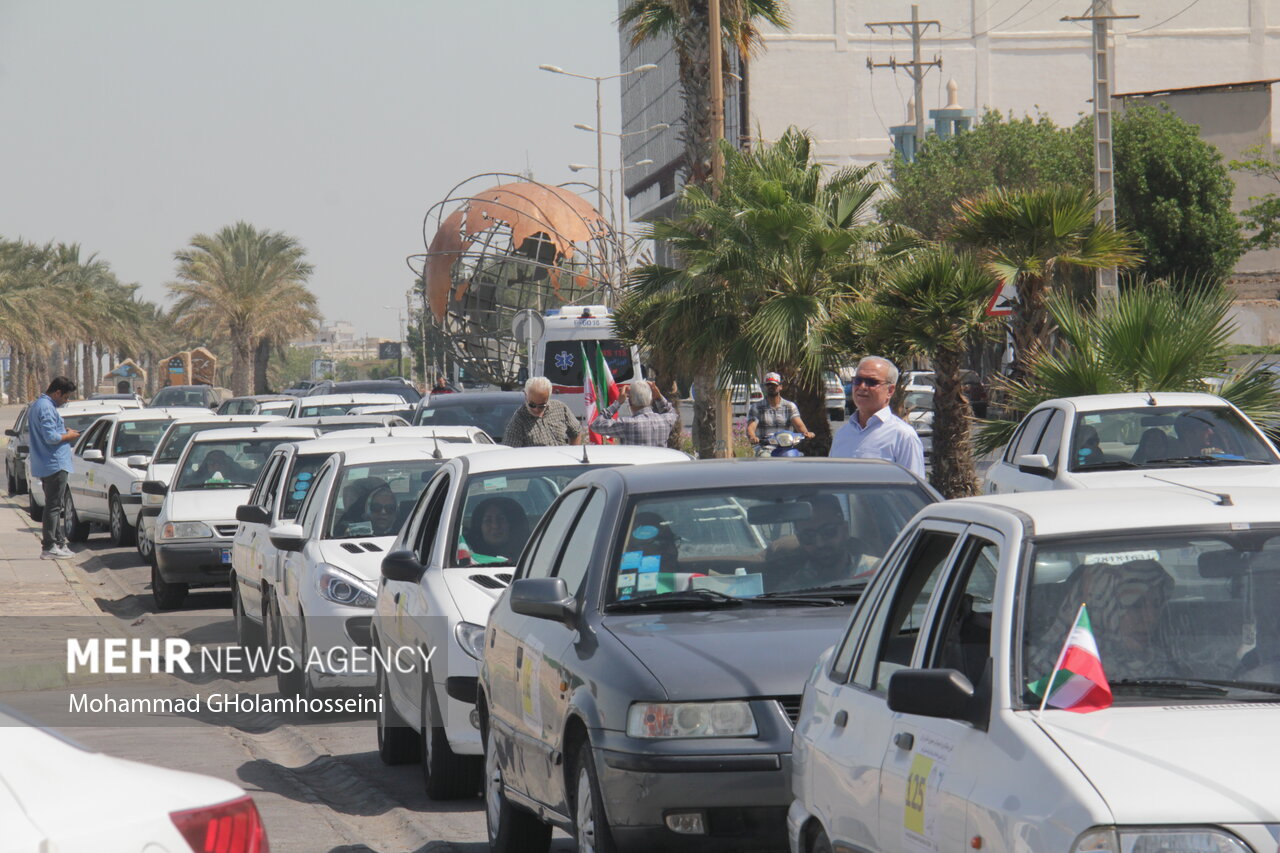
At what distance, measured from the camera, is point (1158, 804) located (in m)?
3.08

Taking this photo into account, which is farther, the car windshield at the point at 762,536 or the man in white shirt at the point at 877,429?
the man in white shirt at the point at 877,429

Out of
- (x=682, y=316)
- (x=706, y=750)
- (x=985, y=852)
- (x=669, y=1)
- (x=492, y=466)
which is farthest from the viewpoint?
(x=669, y=1)

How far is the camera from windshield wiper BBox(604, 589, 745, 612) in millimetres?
6164

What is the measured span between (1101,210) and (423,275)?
29.8 m

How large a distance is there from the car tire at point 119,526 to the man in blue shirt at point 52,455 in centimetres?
174

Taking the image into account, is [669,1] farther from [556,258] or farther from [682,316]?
[556,258]

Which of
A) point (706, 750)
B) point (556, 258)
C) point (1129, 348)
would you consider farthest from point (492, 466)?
point (556, 258)

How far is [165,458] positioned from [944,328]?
9508 mm

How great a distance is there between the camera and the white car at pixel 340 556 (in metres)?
10.1

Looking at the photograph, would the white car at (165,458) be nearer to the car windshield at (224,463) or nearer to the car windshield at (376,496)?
the car windshield at (224,463)

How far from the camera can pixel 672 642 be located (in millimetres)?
5727

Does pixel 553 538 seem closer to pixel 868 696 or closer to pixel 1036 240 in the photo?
pixel 868 696

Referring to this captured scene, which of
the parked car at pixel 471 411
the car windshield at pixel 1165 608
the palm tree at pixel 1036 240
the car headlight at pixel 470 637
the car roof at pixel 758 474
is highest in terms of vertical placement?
the palm tree at pixel 1036 240

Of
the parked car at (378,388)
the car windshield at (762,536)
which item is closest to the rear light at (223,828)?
the car windshield at (762,536)
